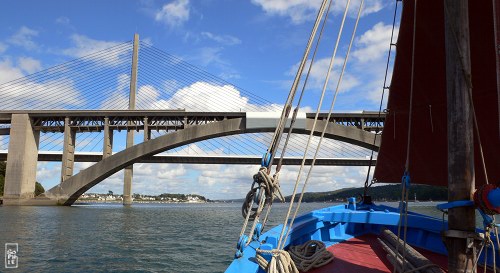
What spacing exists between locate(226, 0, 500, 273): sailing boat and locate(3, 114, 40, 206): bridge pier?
4740 centimetres

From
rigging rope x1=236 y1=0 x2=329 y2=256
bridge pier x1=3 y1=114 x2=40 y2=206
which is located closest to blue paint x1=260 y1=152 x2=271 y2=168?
rigging rope x1=236 y1=0 x2=329 y2=256

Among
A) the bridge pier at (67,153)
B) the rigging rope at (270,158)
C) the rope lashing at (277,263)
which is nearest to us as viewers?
the rope lashing at (277,263)

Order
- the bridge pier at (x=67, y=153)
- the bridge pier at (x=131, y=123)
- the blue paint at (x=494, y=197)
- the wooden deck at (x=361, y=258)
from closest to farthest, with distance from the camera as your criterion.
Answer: the blue paint at (x=494, y=197), the wooden deck at (x=361, y=258), the bridge pier at (x=67, y=153), the bridge pier at (x=131, y=123)

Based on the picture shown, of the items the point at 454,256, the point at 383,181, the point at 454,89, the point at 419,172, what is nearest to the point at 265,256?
the point at 454,256

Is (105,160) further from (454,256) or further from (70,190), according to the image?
(454,256)

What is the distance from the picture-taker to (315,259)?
420cm

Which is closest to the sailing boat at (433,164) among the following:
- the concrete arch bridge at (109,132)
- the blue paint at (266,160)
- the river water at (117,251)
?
the blue paint at (266,160)

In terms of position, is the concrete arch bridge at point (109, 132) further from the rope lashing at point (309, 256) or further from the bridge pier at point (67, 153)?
the rope lashing at point (309, 256)

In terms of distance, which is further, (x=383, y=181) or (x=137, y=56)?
(x=137, y=56)

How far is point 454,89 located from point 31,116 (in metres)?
54.7

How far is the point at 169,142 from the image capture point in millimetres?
48531

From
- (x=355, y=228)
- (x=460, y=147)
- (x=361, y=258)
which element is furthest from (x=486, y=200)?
(x=355, y=228)

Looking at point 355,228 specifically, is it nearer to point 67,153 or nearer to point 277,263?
point 277,263

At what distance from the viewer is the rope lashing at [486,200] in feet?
8.66
